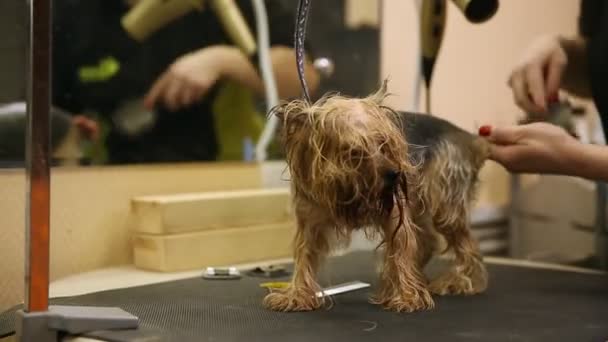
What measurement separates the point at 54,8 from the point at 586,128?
1.12 metres

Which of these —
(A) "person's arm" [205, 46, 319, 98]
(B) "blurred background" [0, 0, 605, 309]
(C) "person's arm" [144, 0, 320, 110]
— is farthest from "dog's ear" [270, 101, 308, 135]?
(A) "person's arm" [205, 46, 319, 98]

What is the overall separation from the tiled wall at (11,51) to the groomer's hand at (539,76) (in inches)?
34.5

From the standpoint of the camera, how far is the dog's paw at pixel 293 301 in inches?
37.3

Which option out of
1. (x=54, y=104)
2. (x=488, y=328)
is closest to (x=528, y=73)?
(x=488, y=328)

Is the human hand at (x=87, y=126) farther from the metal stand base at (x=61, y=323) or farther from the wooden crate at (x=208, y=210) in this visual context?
the metal stand base at (x=61, y=323)

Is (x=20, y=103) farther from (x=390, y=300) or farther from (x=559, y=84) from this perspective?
(x=559, y=84)

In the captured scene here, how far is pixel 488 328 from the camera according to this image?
2.82 ft

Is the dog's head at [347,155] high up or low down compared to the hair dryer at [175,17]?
down

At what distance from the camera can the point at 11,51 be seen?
1178 mm

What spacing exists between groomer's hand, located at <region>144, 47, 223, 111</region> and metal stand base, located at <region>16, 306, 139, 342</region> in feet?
2.09

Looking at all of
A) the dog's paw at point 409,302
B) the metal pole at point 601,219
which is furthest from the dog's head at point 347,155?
the metal pole at point 601,219

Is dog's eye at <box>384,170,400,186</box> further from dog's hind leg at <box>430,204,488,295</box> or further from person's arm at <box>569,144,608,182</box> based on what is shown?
person's arm at <box>569,144,608,182</box>

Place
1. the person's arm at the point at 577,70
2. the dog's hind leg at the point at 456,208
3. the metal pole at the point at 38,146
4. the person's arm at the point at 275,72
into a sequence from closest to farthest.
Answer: the metal pole at the point at 38,146 < the dog's hind leg at the point at 456,208 < the person's arm at the point at 577,70 < the person's arm at the point at 275,72

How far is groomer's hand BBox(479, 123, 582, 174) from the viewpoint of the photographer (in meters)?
1.07
